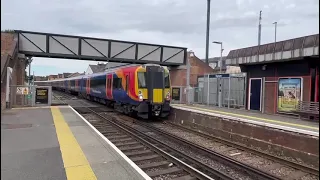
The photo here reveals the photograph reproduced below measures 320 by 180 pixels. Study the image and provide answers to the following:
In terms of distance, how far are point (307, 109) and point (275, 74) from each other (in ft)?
12.0

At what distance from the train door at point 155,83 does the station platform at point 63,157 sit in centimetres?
553

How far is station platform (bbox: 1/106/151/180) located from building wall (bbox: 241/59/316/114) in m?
10.7

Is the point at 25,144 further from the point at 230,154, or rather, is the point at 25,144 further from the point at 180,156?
the point at 230,154

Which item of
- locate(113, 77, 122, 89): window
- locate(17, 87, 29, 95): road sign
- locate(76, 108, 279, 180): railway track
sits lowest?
locate(76, 108, 279, 180): railway track

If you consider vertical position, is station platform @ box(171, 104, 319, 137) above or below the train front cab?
below

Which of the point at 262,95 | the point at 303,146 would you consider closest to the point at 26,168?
the point at 303,146

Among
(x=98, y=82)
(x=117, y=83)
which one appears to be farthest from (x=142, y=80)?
(x=98, y=82)

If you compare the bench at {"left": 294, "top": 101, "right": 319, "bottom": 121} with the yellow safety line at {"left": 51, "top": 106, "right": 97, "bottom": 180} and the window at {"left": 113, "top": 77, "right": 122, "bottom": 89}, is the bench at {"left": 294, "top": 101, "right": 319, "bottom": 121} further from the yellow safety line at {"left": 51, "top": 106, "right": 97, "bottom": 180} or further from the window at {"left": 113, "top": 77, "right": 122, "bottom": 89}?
the yellow safety line at {"left": 51, "top": 106, "right": 97, "bottom": 180}

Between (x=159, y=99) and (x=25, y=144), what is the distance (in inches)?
341

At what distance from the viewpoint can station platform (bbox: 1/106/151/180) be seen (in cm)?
602

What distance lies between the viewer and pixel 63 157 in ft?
23.9

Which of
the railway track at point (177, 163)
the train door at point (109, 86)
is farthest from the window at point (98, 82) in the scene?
the railway track at point (177, 163)

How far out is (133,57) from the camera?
31.8 meters

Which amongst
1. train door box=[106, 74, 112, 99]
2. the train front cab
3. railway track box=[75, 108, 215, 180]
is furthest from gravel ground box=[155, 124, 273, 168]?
train door box=[106, 74, 112, 99]
